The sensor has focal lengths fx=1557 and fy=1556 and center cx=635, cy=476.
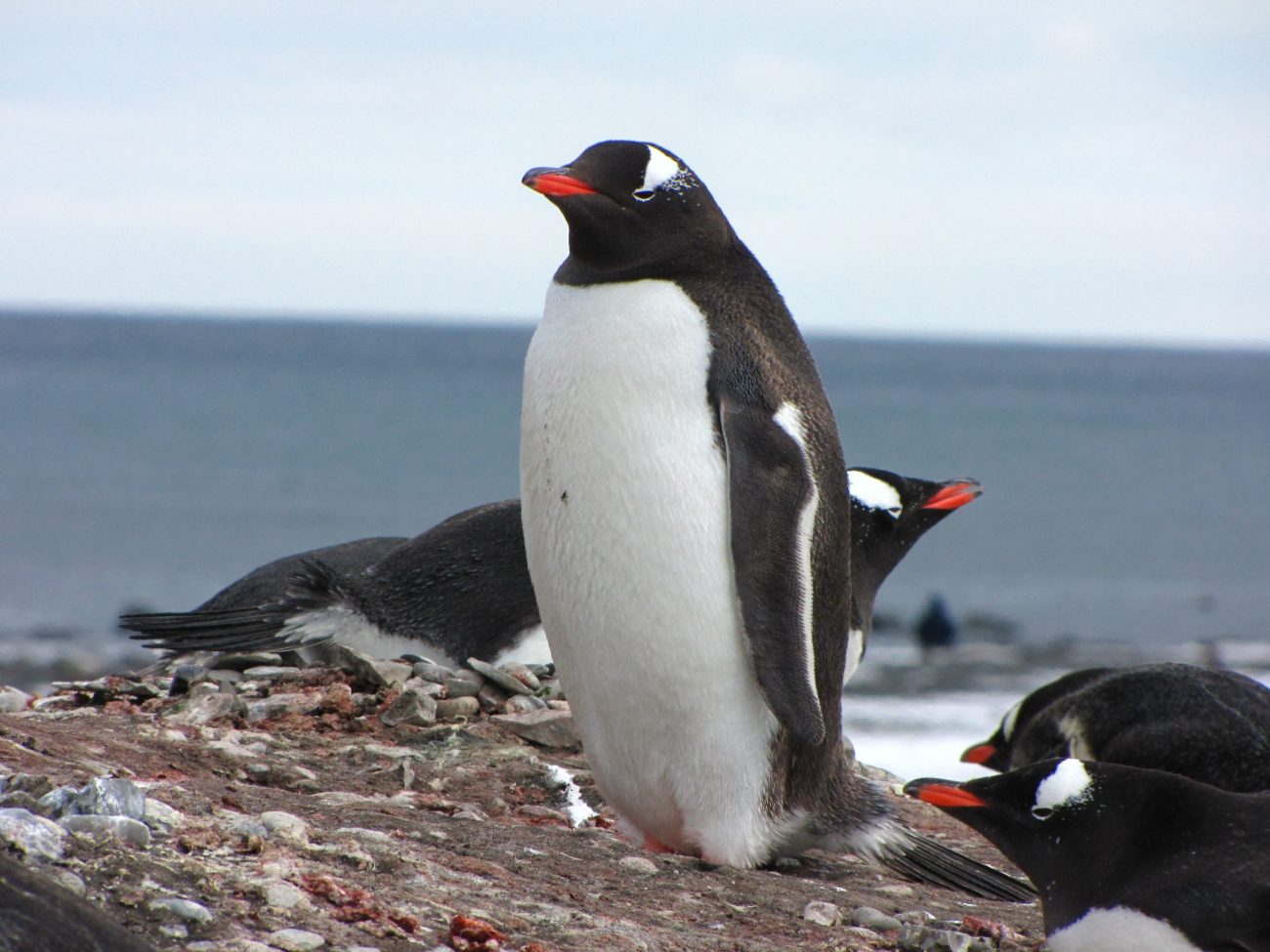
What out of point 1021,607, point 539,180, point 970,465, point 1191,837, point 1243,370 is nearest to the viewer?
point 1191,837

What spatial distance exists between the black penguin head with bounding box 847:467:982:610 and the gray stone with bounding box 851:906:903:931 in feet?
8.09

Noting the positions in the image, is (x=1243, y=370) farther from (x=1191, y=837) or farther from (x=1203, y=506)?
(x=1191, y=837)

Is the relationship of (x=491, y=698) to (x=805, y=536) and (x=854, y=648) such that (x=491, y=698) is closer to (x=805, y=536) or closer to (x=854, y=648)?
(x=854, y=648)

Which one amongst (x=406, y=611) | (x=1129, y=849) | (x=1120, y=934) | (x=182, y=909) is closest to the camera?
(x=182, y=909)

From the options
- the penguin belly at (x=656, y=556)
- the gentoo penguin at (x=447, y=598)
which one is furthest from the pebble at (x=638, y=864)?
the gentoo penguin at (x=447, y=598)

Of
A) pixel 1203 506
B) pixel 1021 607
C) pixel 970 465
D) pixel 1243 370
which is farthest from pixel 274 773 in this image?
pixel 1243 370

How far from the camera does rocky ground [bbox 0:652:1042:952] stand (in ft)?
8.45

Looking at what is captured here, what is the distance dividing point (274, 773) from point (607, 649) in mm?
963

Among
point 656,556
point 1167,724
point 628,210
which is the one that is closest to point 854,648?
point 1167,724

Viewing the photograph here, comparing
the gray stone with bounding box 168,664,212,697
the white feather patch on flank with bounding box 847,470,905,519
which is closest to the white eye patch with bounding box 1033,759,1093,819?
the white feather patch on flank with bounding box 847,470,905,519

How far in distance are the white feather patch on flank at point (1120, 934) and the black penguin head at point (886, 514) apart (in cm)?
267

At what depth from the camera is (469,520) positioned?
19.9ft

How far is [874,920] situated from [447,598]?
2773 mm

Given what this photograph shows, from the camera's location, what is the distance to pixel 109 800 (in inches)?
110
